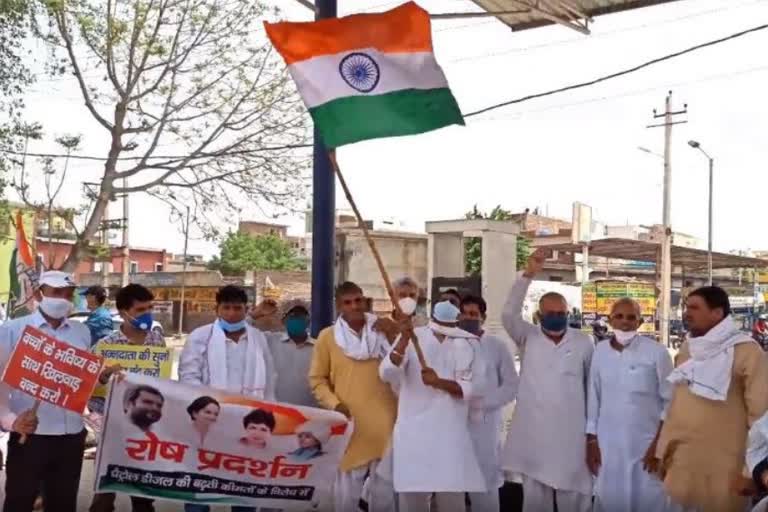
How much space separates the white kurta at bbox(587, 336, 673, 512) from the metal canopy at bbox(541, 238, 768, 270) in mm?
22166

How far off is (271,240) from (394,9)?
56.0 metres

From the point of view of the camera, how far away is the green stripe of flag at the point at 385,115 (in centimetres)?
588

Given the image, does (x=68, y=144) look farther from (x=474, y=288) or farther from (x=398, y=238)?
(x=474, y=288)

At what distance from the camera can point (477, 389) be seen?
5559 mm

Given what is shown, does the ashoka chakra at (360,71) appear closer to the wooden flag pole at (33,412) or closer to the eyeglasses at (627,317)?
the eyeglasses at (627,317)

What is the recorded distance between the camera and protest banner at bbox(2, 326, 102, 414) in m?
4.85

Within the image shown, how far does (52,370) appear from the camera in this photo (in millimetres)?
4941

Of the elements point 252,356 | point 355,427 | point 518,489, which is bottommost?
point 518,489

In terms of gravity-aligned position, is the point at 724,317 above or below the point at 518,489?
above

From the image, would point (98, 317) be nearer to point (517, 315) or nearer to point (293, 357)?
point (293, 357)

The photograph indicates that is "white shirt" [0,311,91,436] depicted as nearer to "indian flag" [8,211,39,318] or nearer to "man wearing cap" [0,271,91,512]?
"man wearing cap" [0,271,91,512]

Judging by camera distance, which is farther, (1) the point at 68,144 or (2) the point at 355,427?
(1) the point at 68,144

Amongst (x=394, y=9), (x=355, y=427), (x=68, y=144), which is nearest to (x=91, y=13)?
(x=68, y=144)

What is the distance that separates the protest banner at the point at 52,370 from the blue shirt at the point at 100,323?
1.42 m
